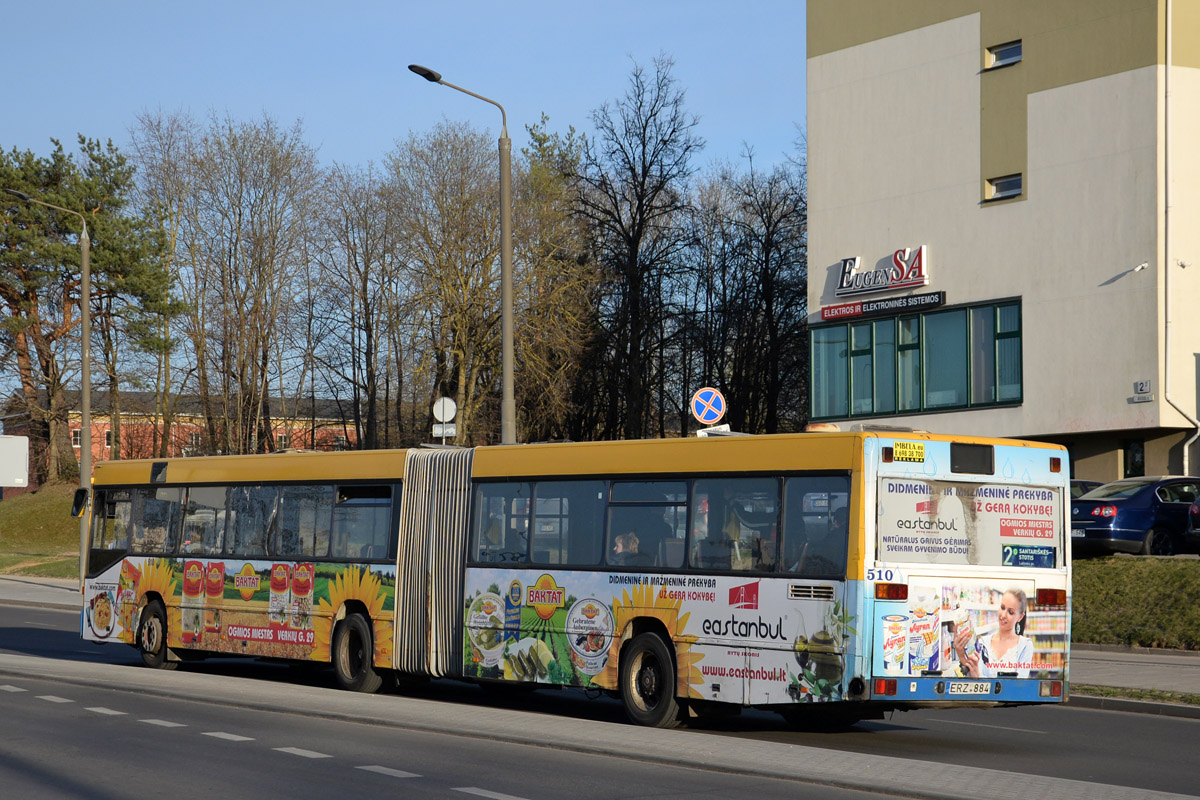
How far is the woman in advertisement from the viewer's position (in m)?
11.5

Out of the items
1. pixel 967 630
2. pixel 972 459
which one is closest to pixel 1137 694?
pixel 967 630

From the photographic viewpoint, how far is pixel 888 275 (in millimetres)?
39812

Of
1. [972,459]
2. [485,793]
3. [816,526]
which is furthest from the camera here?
[972,459]

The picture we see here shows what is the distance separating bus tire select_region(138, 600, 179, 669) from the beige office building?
23697 mm

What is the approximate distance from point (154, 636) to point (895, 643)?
36.3ft

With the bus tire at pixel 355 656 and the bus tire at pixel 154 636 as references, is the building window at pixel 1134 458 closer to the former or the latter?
the bus tire at pixel 355 656

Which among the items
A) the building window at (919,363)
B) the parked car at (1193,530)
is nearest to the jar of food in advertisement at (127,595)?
the parked car at (1193,530)

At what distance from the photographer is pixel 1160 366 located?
33.3 m

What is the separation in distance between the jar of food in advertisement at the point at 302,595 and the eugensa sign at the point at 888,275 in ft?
84.9

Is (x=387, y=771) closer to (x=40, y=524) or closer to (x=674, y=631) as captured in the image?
(x=674, y=631)

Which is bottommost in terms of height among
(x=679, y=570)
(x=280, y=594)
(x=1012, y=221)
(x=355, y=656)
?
(x=355, y=656)

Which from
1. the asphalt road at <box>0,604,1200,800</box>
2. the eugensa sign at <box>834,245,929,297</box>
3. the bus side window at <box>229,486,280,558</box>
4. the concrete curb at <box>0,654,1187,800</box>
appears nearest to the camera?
the concrete curb at <box>0,654,1187,800</box>

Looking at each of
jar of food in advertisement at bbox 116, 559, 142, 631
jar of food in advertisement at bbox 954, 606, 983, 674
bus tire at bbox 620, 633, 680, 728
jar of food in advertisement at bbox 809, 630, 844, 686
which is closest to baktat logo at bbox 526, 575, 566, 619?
bus tire at bbox 620, 633, 680, 728

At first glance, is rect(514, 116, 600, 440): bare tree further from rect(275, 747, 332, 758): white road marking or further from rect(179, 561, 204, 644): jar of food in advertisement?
rect(275, 747, 332, 758): white road marking
